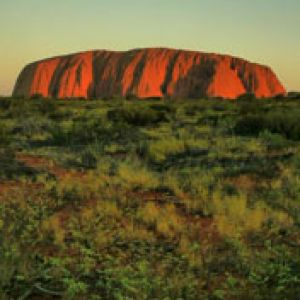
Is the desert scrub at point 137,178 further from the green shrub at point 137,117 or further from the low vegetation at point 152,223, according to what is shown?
the green shrub at point 137,117

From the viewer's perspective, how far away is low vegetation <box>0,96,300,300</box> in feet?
20.0

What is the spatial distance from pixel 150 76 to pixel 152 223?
8568 centimetres

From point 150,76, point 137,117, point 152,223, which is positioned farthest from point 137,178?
point 150,76

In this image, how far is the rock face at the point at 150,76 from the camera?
301ft

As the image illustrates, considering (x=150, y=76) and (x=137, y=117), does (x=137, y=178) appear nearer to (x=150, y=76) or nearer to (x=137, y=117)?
(x=137, y=117)

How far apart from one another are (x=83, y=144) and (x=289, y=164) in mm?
5974

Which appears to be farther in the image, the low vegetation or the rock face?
the rock face

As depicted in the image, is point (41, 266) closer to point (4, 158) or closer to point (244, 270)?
point (244, 270)

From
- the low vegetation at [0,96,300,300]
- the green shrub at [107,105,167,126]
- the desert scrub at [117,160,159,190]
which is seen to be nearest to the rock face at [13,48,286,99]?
the green shrub at [107,105,167,126]

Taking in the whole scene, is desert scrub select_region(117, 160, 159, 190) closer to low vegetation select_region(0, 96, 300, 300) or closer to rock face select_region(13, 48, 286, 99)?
low vegetation select_region(0, 96, 300, 300)

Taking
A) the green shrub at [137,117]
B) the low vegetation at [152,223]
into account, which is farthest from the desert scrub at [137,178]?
the green shrub at [137,117]

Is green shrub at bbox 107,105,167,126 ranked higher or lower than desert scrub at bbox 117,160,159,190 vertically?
lower

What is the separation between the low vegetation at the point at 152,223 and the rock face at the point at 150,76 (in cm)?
7682

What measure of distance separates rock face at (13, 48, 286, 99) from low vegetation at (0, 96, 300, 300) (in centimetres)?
7682
